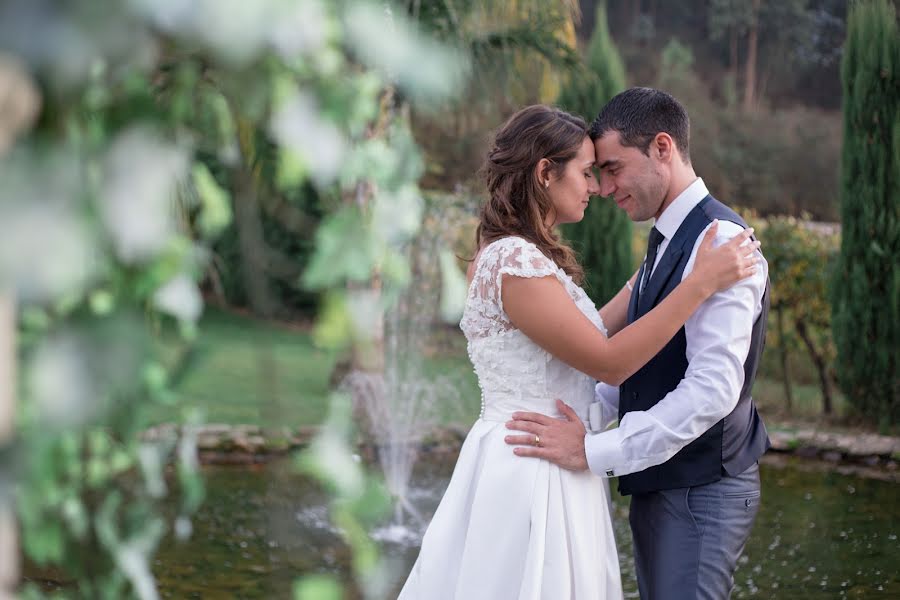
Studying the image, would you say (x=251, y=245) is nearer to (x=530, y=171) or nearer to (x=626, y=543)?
(x=530, y=171)

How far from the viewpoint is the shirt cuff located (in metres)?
2.32

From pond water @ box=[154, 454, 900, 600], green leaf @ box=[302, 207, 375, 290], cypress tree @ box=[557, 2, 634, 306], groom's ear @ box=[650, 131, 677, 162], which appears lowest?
pond water @ box=[154, 454, 900, 600]

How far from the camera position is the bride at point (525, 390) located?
7.85 feet

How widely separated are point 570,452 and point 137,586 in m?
1.74

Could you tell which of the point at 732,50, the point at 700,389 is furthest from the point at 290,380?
the point at 732,50

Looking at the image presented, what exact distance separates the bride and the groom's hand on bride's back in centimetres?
3

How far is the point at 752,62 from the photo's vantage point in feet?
71.4

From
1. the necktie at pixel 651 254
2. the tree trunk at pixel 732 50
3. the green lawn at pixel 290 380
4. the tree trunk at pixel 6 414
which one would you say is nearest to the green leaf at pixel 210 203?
the tree trunk at pixel 6 414

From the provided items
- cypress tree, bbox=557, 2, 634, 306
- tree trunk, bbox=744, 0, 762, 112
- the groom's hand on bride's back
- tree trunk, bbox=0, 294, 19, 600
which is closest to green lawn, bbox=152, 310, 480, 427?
cypress tree, bbox=557, 2, 634, 306

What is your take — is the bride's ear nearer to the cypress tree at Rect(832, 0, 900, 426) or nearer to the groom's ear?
the groom's ear

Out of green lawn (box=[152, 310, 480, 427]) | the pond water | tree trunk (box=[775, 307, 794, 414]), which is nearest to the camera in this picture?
the pond water

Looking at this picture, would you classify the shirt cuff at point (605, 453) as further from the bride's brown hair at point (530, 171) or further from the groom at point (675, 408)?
the bride's brown hair at point (530, 171)

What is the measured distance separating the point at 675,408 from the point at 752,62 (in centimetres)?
2110

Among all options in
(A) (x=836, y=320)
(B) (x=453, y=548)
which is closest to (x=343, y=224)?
(B) (x=453, y=548)
